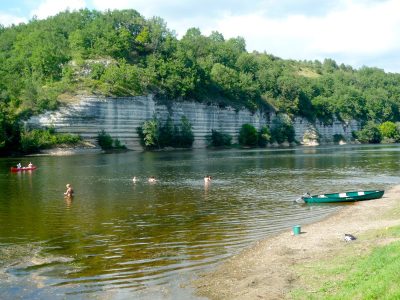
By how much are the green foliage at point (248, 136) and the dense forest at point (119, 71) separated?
8476 millimetres

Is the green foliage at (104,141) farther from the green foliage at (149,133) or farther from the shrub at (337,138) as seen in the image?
the shrub at (337,138)

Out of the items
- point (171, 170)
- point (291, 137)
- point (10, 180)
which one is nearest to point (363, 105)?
point (291, 137)

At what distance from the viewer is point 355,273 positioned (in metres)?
13.2

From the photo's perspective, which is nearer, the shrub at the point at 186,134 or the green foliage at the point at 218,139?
the shrub at the point at 186,134

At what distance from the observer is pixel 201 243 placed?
66.0ft

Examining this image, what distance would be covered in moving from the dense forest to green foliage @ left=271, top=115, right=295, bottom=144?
5128 mm

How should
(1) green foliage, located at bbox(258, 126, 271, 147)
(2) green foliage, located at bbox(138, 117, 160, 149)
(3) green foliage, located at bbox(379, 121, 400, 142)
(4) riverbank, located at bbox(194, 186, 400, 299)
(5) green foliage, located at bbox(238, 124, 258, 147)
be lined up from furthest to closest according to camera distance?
(3) green foliage, located at bbox(379, 121, 400, 142) < (1) green foliage, located at bbox(258, 126, 271, 147) < (5) green foliage, located at bbox(238, 124, 258, 147) < (2) green foliage, located at bbox(138, 117, 160, 149) < (4) riverbank, located at bbox(194, 186, 400, 299)

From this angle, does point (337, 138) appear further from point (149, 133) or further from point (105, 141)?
point (105, 141)

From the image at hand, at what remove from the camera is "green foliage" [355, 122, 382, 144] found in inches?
6969

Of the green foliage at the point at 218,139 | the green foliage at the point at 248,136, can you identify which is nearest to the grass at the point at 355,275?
the green foliage at the point at 218,139

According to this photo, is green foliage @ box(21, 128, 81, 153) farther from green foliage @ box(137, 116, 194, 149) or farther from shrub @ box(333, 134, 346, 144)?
shrub @ box(333, 134, 346, 144)

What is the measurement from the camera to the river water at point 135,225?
15.1m

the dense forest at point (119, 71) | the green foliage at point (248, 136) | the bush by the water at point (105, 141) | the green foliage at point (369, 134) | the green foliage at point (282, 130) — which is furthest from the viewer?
the green foliage at point (369, 134)

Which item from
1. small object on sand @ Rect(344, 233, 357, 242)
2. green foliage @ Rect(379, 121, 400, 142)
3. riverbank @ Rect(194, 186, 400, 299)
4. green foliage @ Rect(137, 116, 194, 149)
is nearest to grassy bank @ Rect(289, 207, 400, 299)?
riverbank @ Rect(194, 186, 400, 299)
